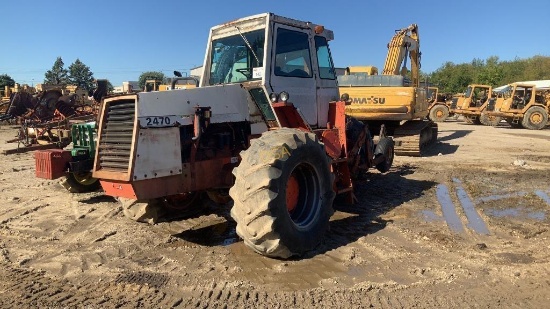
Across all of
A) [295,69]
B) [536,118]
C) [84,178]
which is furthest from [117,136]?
[536,118]

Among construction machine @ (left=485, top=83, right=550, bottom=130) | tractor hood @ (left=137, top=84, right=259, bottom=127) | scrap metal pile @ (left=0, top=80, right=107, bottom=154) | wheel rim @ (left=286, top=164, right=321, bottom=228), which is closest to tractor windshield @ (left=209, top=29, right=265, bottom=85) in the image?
tractor hood @ (left=137, top=84, right=259, bottom=127)

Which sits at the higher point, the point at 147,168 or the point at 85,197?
the point at 147,168

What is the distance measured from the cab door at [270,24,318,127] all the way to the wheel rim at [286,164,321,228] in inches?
47.2

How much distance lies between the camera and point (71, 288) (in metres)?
4.00

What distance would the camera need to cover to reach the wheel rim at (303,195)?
5.07 metres

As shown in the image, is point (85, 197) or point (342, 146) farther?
point (85, 197)

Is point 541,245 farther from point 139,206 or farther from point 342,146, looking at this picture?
point 139,206

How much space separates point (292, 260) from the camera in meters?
4.66

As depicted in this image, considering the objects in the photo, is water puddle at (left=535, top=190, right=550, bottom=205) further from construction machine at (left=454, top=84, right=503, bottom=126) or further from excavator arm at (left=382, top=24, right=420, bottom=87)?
construction machine at (left=454, top=84, right=503, bottom=126)

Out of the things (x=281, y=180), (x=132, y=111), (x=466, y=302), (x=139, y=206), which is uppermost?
(x=132, y=111)

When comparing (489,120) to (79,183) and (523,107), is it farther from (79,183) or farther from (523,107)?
(79,183)

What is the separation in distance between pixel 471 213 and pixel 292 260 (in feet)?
11.5

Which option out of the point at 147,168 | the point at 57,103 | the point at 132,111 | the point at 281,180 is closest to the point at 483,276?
the point at 281,180

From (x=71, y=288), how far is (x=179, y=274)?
96 centimetres
